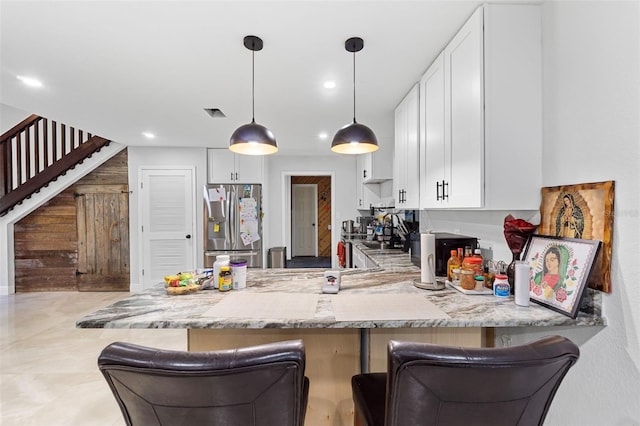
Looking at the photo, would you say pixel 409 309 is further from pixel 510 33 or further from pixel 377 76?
pixel 377 76

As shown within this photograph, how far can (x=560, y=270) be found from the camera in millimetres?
1291

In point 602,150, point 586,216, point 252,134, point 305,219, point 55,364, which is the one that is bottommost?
point 55,364

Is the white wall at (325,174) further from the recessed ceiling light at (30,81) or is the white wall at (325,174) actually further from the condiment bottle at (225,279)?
the condiment bottle at (225,279)

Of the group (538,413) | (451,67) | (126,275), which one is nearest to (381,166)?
(451,67)

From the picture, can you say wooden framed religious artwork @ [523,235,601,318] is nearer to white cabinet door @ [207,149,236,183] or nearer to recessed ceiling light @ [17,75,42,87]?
recessed ceiling light @ [17,75,42,87]

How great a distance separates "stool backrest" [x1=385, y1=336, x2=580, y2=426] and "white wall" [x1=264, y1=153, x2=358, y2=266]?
483 centimetres

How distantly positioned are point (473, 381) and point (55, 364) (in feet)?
11.3

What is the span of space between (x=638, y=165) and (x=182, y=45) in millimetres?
2369

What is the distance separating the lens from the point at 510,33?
152 cm

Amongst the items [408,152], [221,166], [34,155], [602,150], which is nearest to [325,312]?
[602,150]

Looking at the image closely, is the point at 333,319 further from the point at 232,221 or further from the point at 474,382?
the point at 232,221

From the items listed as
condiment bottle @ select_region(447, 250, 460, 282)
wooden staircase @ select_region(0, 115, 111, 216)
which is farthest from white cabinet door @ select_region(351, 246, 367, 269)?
wooden staircase @ select_region(0, 115, 111, 216)

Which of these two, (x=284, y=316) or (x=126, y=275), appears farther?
(x=126, y=275)

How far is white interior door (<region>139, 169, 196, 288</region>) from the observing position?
192 inches
